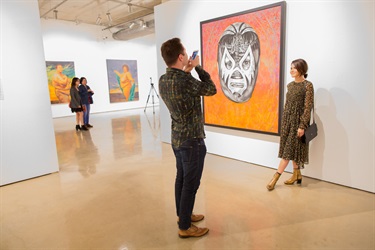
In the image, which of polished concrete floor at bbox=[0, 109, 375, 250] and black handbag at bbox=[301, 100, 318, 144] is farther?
black handbag at bbox=[301, 100, 318, 144]

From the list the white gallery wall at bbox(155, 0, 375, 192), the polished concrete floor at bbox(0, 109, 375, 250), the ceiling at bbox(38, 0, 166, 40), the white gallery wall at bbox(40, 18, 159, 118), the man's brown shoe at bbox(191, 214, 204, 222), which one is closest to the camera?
the polished concrete floor at bbox(0, 109, 375, 250)

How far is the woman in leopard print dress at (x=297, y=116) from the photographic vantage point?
9.60 ft

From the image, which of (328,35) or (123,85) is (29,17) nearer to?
(328,35)

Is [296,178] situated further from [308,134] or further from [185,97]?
[185,97]

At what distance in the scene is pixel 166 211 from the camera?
2746mm

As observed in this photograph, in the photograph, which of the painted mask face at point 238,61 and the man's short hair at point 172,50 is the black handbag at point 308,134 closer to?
the painted mask face at point 238,61

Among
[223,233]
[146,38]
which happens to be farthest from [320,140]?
[146,38]

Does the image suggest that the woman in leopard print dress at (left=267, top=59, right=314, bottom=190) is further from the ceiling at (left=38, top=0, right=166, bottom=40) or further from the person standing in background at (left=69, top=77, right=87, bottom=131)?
the ceiling at (left=38, top=0, right=166, bottom=40)

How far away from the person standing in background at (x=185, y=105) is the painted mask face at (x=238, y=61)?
199 centimetres

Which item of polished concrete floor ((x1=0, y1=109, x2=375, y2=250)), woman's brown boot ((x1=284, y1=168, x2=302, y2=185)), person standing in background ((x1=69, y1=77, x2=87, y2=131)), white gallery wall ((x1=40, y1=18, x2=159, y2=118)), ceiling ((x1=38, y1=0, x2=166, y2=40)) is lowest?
polished concrete floor ((x1=0, y1=109, x2=375, y2=250))

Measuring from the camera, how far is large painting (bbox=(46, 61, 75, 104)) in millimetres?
9500

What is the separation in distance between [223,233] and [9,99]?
3254mm

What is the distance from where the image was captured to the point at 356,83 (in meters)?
2.94

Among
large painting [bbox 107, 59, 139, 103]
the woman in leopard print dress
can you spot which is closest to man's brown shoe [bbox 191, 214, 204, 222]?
the woman in leopard print dress
